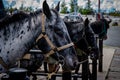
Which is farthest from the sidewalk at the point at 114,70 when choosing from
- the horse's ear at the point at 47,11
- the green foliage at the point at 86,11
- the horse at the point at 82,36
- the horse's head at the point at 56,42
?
the green foliage at the point at 86,11

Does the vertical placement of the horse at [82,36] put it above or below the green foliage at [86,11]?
below

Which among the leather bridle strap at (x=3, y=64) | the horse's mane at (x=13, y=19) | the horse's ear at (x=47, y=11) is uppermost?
the horse's ear at (x=47, y=11)

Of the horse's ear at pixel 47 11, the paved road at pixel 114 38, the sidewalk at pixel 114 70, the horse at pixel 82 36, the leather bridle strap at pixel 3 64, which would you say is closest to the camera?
the horse's ear at pixel 47 11

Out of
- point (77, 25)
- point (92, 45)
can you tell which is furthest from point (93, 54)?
point (77, 25)

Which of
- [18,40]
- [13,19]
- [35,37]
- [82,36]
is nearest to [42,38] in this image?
[35,37]

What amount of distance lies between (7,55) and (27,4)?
3083 centimetres

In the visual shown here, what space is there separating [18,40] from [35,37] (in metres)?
0.21

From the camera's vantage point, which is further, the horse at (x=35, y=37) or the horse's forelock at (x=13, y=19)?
the horse's forelock at (x=13, y=19)

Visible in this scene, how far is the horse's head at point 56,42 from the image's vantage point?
3859 mm

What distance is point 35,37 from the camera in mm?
3938

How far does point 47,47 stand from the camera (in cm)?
390

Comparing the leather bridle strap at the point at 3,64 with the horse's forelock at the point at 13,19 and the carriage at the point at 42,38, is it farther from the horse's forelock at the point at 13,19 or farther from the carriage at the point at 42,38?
the horse's forelock at the point at 13,19

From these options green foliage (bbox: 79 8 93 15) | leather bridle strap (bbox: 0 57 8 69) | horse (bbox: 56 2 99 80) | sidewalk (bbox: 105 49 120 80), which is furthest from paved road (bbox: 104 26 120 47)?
leather bridle strap (bbox: 0 57 8 69)

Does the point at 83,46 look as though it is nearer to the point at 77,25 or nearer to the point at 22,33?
the point at 77,25
